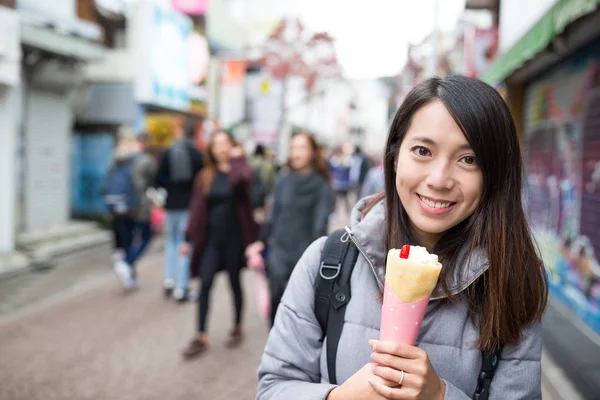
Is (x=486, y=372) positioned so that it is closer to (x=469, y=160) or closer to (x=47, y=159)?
(x=469, y=160)

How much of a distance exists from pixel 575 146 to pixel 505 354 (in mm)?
6128

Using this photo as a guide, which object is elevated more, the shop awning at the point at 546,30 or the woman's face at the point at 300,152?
the shop awning at the point at 546,30

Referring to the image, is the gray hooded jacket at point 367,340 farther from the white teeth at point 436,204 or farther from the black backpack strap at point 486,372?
the white teeth at point 436,204

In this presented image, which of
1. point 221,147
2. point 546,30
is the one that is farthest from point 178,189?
point 546,30

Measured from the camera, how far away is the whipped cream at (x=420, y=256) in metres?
1.35

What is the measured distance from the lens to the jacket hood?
1.54 m

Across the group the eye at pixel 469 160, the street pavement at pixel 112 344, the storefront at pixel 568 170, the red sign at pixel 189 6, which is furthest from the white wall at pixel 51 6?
the eye at pixel 469 160

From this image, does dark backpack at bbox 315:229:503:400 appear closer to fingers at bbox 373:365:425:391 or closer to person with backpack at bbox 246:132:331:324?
fingers at bbox 373:365:425:391

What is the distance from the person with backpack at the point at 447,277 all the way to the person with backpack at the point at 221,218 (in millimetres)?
3865

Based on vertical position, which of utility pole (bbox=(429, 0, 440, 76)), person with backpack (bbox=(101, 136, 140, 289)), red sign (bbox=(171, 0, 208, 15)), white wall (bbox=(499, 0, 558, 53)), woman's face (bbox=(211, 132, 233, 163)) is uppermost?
red sign (bbox=(171, 0, 208, 15))

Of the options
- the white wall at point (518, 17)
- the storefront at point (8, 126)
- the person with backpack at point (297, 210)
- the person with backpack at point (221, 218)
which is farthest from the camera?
the storefront at point (8, 126)

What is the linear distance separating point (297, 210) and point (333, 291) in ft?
11.0

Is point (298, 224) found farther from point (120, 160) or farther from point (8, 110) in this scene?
point (8, 110)

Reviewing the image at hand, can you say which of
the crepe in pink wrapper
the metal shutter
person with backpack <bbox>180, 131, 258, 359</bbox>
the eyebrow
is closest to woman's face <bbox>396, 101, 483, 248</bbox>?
the eyebrow
